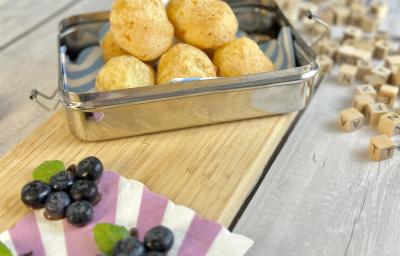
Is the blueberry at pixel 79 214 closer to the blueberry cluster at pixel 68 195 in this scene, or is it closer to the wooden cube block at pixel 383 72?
the blueberry cluster at pixel 68 195

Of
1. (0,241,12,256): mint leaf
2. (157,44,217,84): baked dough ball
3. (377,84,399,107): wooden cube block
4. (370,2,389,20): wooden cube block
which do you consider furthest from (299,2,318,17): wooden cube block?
(0,241,12,256): mint leaf

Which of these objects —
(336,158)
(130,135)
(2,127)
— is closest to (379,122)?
(336,158)

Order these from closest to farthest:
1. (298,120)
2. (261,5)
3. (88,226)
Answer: (88,226) < (298,120) < (261,5)

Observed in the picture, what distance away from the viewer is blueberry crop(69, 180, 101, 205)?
64 centimetres

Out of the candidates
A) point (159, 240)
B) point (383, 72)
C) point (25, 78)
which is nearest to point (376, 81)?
point (383, 72)

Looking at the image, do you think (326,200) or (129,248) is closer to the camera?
(129,248)

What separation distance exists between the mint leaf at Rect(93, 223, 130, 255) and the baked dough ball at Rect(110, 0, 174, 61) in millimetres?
326

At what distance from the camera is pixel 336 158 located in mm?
790

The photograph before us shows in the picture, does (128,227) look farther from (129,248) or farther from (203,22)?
(203,22)

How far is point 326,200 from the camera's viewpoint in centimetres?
71

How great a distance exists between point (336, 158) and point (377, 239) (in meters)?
0.17

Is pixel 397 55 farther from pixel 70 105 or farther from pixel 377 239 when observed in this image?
pixel 70 105

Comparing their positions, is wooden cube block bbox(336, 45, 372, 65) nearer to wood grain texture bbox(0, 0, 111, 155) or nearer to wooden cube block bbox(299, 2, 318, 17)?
wooden cube block bbox(299, 2, 318, 17)

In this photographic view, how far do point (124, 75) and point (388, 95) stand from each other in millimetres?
508
